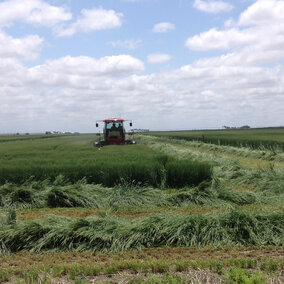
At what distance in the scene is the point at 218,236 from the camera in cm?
646

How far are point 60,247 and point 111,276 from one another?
1.80 m

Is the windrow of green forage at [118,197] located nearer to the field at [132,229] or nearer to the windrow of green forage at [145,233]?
the field at [132,229]

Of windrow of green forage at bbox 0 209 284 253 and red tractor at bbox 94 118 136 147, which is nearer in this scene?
windrow of green forage at bbox 0 209 284 253

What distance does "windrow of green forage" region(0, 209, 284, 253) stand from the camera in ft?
20.8

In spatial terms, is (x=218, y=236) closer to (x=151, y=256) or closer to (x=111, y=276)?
(x=151, y=256)

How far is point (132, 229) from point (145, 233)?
0.26 m

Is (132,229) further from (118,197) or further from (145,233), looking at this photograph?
(118,197)

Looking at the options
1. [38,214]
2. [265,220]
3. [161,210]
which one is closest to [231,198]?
[161,210]

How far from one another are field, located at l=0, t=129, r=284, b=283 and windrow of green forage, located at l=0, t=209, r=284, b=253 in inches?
0.7

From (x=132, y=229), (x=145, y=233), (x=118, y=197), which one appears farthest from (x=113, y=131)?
(x=145, y=233)

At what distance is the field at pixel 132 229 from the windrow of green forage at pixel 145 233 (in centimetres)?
2

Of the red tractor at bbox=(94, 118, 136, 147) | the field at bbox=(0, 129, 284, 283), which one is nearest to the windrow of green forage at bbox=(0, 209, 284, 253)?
the field at bbox=(0, 129, 284, 283)

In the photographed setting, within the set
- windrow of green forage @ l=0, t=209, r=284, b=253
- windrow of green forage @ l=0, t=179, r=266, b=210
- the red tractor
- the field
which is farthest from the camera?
the red tractor

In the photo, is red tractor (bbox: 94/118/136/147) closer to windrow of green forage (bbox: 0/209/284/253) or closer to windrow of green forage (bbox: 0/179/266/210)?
windrow of green forage (bbox: 0/179/266/210)
